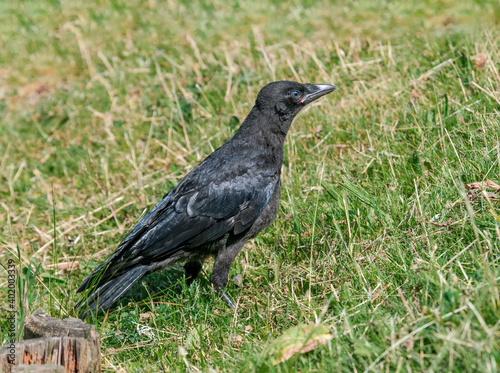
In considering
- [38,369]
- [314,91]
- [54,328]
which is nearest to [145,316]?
[54,328]

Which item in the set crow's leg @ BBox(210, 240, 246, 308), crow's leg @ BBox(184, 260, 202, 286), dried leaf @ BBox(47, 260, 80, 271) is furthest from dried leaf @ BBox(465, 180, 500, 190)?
dried leaf @ BBox(47, 260, 80, 271)

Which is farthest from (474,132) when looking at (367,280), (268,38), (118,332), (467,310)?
(268,38)

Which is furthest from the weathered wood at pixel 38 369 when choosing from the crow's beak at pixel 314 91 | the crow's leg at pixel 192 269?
the crow's beak at pixel 314 91

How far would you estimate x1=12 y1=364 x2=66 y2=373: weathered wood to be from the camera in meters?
2.92

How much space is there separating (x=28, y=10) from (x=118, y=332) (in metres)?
8.93

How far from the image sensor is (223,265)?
474 cm

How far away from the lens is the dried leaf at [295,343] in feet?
10.3

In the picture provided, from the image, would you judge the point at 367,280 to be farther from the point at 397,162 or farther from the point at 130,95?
the point at 130,95

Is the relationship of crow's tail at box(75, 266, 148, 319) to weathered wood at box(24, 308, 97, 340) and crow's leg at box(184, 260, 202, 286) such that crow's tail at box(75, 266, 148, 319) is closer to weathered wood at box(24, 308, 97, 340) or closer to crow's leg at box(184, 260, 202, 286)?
crow's leg at box(184, 260, 202, 286)

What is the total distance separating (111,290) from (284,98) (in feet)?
7.21

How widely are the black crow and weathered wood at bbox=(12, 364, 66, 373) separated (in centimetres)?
145

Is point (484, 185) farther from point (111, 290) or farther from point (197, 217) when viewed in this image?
point (111, 290)

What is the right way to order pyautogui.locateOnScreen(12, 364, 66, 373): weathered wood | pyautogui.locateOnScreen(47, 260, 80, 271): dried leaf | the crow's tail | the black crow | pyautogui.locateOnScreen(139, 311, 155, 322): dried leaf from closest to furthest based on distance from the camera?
pyautogui.locateOnScreen(12, 364, 66, 373): weathered wood < the crow's tail < pyautogui.locateOnScreen(139, 311, 155, 322): dried leaf < the black crow < pyautogui.locateOnScreen(47, 260, 80, 271): dried leaf

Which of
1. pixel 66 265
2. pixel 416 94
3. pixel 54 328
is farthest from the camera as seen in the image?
pixel 416 94
